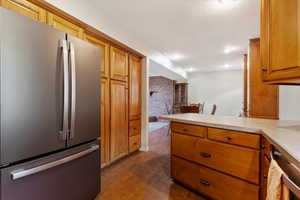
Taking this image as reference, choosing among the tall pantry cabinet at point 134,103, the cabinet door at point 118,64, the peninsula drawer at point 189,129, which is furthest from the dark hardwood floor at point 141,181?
the cabinet door at point 118,64

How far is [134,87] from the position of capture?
3.50m

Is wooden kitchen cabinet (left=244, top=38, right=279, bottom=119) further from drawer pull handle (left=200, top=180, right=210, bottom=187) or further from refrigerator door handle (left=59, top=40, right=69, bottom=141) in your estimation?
refrigerator door handle (left=59, top=40, right=69, bottom=141)

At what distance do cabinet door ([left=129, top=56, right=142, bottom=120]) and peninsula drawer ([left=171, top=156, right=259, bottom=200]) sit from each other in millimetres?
1457

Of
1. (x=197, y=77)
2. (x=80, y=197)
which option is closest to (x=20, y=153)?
(x=80, y=197)

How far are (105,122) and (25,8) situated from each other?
169cm

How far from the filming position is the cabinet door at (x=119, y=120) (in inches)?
113

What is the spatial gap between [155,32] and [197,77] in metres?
5.27

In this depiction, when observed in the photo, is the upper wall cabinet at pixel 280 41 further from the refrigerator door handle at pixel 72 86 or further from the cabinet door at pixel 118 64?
the cabinet door at pixel 118 64

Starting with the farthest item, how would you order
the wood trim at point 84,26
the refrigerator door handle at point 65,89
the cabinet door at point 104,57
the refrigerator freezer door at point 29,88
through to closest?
the cabinet door at point 104,57 < the wood trim at point 84,26 < the refrigerator door handle at point 65,89 < the refrigerator freezer door at point 29,88

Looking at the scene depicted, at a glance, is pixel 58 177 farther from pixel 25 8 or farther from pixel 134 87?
pixel 134 87

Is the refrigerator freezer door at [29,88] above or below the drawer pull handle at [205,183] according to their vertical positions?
above

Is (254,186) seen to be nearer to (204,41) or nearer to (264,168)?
(264,168)

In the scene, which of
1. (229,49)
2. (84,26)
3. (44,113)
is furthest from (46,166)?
(229,49)

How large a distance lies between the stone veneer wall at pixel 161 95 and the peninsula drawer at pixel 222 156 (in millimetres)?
6428
